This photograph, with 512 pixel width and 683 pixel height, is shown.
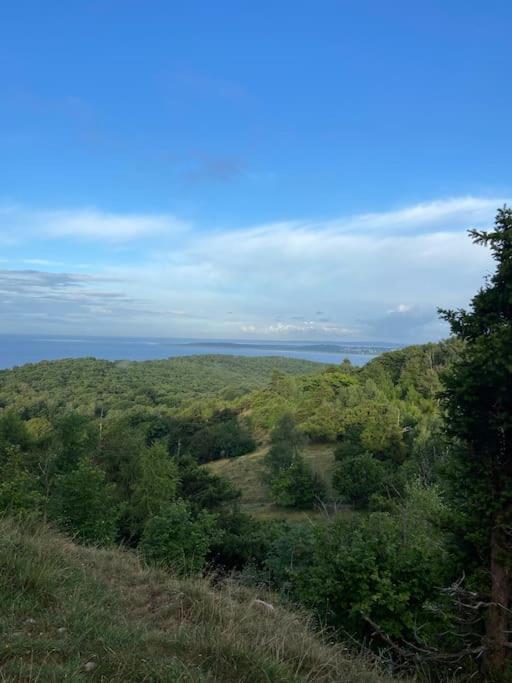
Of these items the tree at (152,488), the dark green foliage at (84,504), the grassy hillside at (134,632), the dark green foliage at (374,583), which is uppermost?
the grassy hillside at (134,632)

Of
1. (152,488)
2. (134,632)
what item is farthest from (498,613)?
(152,488)

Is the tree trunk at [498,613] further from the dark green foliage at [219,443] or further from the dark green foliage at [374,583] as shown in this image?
the dark green foliage at [219,443]

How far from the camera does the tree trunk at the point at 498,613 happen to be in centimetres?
577

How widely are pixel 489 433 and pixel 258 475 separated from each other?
46.0 meters

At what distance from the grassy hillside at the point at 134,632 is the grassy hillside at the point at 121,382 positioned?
72.5 metres

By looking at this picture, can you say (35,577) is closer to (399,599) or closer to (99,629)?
(99,629)

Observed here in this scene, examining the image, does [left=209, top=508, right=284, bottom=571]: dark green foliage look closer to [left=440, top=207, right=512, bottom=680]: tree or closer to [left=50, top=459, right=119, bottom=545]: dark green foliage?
[left=50, top=459, right=119, bottom=545]: dark green foliage

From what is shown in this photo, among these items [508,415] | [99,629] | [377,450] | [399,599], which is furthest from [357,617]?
[377,450]

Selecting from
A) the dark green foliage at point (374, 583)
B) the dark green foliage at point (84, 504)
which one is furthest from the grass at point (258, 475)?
the dark green foliage at point (374, 583)

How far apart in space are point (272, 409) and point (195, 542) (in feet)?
210

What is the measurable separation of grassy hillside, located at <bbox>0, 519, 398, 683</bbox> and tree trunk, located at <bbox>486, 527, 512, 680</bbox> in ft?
8.09

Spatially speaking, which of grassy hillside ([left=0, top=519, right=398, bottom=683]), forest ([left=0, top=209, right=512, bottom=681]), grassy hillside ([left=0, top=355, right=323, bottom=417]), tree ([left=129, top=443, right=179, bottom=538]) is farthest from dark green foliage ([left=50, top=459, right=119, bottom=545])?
grassy hillside ([left=0, top=355, right=323, bottom=417])

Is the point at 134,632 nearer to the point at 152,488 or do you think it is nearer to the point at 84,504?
the point at 84,504

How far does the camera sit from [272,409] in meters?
77.2
